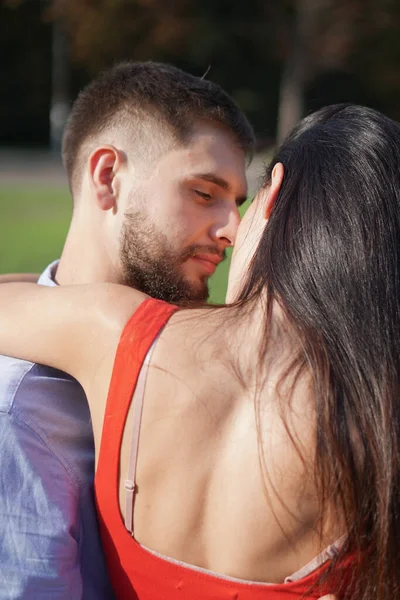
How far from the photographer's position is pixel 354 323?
1.87 metres

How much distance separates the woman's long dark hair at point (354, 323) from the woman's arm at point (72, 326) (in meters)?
0.33

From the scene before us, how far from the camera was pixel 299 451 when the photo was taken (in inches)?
73.7

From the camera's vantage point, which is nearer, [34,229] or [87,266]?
[87,266]

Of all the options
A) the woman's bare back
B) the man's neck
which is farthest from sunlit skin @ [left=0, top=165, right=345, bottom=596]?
the man's neck

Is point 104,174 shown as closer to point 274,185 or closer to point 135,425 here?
point 274,185

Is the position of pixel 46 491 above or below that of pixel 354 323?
below

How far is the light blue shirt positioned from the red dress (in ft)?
0.30

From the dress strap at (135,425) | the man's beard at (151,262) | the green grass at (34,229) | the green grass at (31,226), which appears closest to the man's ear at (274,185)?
the dress strap at (135,425)

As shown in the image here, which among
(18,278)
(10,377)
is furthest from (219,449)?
(18,278)

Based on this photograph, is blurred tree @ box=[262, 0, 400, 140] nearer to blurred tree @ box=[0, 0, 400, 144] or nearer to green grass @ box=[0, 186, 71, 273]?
blurred tree @ box=[0, 0, 400, 144]

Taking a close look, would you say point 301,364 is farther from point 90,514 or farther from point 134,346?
point 90,514

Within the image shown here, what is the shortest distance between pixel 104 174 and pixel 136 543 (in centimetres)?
154

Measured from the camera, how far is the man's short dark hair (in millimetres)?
3268

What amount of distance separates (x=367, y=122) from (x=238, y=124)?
125 centimetres
